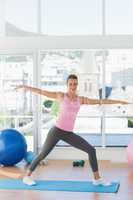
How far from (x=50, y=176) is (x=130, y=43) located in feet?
9.28

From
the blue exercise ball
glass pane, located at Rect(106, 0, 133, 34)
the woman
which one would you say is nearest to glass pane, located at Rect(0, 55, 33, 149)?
the blue exercise ball

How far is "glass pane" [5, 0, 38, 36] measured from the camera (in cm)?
738

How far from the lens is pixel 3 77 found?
7.62 m

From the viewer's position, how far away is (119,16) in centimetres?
714

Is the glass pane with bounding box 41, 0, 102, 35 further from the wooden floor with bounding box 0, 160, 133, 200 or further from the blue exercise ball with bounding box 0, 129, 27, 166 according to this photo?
the wooden floor with bounding box 0, 160, 133, 200

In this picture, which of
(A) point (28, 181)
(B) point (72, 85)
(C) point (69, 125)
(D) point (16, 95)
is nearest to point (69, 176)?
(A) point (28, 181)

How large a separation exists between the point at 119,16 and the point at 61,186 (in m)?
3.37

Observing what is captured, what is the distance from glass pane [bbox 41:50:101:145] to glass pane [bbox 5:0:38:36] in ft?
1.78

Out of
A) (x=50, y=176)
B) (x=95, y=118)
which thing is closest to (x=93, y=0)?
(x=95, y=118)

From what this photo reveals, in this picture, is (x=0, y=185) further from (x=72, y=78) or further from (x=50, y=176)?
(x=72, y=78)

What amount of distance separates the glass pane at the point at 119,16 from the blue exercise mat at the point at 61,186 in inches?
118

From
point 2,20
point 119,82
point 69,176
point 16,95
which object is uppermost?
point 2,20

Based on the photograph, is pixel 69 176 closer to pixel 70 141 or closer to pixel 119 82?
pixel 70 141

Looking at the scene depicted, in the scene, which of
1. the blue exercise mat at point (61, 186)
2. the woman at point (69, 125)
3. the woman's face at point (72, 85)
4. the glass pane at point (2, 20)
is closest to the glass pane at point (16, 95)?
the glass pane at point (2, 20)
